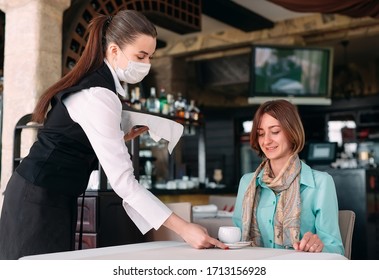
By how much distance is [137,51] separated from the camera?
65.8 inches

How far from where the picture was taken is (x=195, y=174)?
857cm

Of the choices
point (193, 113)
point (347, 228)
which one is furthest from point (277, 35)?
point (347, 228)

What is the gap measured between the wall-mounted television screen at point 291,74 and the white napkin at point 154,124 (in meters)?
4.46

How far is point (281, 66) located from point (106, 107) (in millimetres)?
5026

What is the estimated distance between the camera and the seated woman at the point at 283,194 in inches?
72.5

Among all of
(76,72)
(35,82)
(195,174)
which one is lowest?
(195,174)

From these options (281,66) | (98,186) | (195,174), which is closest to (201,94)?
(195,174)

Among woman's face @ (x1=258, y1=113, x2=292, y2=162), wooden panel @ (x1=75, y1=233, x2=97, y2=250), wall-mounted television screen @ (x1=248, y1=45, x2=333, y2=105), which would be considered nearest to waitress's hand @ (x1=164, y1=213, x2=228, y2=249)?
woman's face @ (x1=258, y1=113, x2=292, y2=162)

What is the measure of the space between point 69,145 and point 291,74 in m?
5.05

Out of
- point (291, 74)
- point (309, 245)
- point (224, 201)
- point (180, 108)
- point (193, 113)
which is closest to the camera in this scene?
point (309, 245)

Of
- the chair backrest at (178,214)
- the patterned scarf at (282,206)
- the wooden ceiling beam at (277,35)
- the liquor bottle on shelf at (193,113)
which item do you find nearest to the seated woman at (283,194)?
the patterned scarf at (282,206)

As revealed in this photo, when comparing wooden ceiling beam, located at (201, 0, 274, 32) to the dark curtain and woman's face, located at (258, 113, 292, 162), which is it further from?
woman's face, located at (258, 113, 292, 162)

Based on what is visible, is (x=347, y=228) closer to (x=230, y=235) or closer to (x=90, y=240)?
(x=230, y=235)
